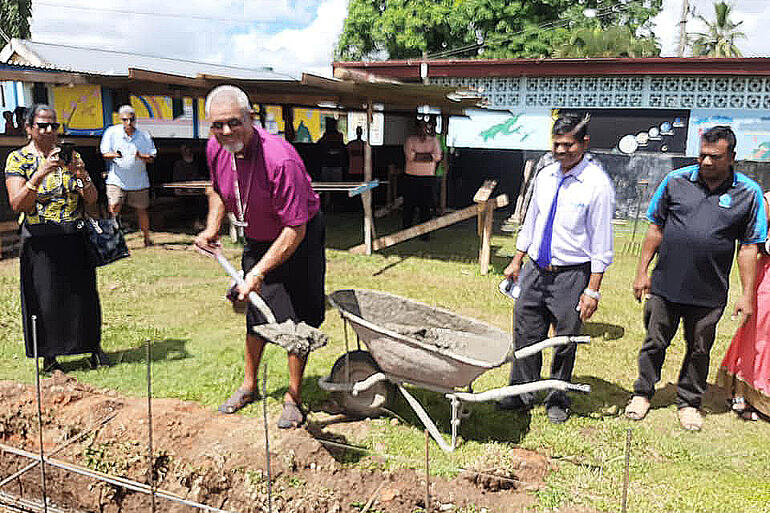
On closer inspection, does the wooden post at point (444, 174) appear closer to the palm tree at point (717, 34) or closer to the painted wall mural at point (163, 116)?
the painted wall mural at point (163, 116)

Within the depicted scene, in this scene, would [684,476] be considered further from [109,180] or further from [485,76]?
[485,76]

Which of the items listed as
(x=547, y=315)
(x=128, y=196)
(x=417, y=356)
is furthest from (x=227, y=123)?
(x=128, y=196)

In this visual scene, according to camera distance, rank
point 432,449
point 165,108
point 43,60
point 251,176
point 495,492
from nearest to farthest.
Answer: point 495,492, point 251,176, point 432,449, point 43,60, point 165,108

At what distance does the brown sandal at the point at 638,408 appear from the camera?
3996 mm

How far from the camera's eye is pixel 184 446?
11.0 feet

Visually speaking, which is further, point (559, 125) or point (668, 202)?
point (668, 202)

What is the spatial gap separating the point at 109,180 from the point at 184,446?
548 centimetres

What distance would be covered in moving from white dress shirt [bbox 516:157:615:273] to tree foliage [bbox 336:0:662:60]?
2376 centimetres

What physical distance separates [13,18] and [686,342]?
2872 centimetres

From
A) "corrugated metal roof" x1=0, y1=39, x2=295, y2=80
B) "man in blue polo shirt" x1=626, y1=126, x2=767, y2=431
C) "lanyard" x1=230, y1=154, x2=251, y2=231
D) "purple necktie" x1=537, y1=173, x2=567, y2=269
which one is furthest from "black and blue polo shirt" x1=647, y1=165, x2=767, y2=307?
"corrugated metal roof" x1=0, y1=39, x2=295, y2=80

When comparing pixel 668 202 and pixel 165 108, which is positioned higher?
pixel 165 108

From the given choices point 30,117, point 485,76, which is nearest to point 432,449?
point 30,117

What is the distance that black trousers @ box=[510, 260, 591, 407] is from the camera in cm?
368

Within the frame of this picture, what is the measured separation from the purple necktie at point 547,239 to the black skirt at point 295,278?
1.28m
